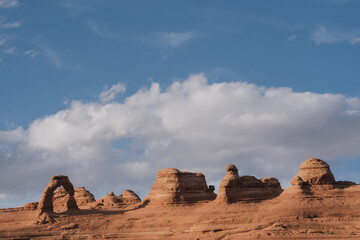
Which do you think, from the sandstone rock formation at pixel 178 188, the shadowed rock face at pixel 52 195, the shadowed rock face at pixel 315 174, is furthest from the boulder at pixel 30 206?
the shadowed rock face at pixel 315 174

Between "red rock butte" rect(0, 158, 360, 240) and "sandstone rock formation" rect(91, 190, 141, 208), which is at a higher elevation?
"sandstone rock formation" rect(91, 190, 141, 208)

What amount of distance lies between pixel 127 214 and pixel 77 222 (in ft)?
18.5

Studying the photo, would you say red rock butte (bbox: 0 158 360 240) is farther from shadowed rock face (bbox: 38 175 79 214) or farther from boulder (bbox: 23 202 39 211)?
boulder (bbox: 23 202 39 211)

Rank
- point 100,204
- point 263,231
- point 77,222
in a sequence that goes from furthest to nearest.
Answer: point 100,204, point 77,222, point 263,231

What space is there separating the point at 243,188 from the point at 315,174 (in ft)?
26.2

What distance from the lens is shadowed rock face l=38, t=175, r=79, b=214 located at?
54.7 m

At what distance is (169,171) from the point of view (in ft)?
182

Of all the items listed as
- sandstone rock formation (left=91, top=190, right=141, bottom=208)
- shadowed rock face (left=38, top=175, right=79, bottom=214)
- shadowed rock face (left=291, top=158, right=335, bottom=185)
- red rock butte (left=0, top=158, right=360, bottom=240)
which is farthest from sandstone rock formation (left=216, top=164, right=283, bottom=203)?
sandstone rock formation (left=91, top=190, right=141, bottom=208)

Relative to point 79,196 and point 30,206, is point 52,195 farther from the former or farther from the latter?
point 79,196

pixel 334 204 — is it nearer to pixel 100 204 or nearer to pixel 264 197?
pixel 264 197

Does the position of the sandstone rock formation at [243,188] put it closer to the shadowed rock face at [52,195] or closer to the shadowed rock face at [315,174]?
the shadowed rock face at [315,174]

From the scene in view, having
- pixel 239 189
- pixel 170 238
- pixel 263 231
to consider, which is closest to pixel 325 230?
pixel 263 231

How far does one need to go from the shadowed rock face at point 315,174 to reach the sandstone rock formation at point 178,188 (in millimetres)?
10348

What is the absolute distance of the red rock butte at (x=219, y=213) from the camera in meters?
47.0
